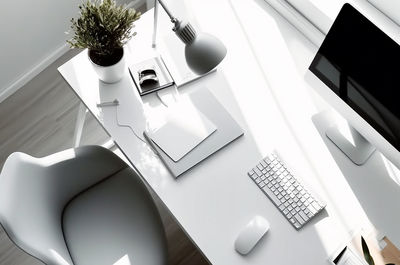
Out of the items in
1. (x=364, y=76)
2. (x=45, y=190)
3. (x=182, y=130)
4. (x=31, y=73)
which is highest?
(x=31, y=73)

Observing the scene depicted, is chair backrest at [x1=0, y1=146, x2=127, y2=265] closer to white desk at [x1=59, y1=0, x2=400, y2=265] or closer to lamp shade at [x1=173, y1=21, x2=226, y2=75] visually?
white desk at [x1=59, y1=0, x2=400, y2=265]

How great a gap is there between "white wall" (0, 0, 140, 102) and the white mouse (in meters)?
1.55

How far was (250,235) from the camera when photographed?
1566mm

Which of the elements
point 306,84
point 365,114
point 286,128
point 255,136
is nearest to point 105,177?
point 255,136

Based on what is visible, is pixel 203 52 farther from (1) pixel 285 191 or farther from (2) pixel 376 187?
(2) pixel 376 187

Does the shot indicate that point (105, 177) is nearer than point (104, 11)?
No

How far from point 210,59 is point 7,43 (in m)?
1.38

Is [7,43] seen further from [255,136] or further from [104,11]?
[255,136]

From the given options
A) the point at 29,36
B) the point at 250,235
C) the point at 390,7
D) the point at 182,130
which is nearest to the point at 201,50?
the point at 182,130

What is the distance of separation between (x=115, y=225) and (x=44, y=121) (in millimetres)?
1005

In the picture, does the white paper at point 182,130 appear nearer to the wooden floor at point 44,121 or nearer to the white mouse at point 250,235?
the white mouse at point 250,235

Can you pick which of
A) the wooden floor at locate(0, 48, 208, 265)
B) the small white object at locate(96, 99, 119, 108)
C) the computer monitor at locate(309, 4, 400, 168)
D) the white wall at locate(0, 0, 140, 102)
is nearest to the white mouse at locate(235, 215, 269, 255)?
the computer monitor at locate(309, 4, 400, 168)

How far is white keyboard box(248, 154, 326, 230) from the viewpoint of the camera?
1.62m

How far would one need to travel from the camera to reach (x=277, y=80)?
1867 mm
